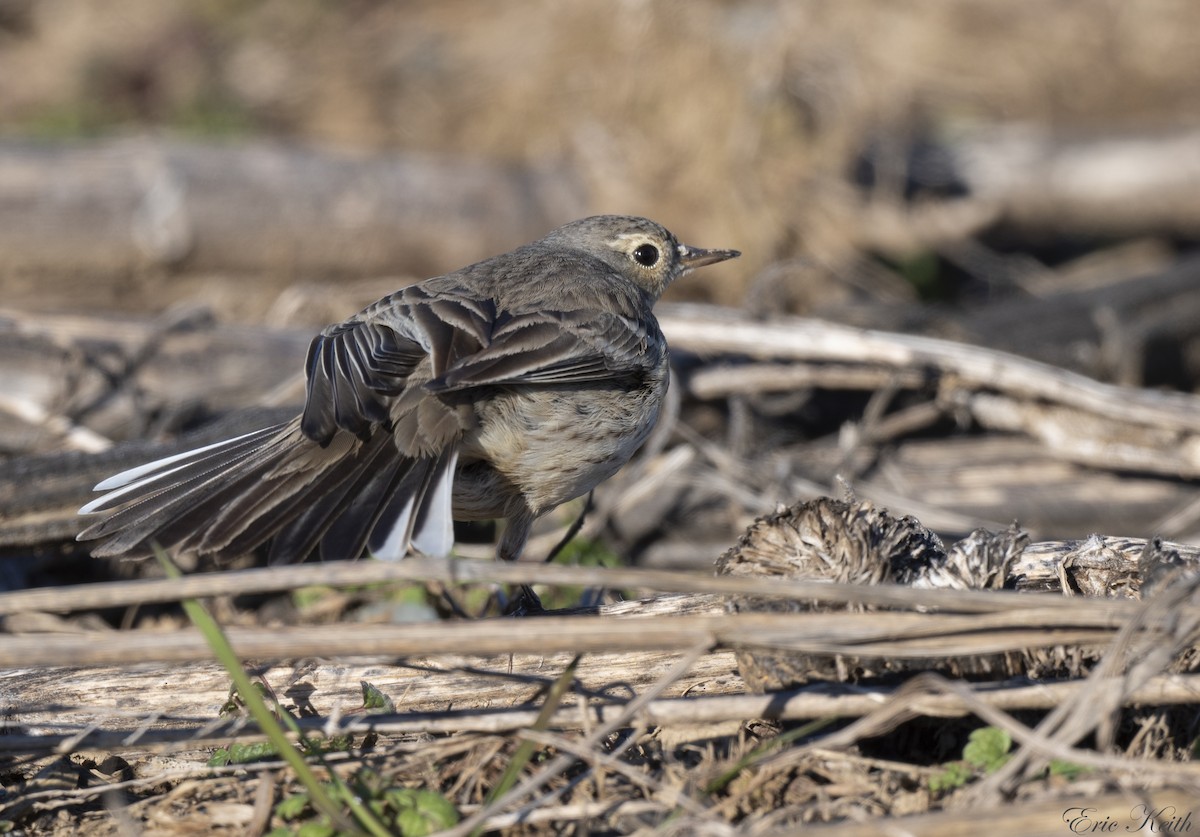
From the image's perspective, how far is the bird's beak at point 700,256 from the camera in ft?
19.0

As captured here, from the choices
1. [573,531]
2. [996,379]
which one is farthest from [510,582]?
[996,379]

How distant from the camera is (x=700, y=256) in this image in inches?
229

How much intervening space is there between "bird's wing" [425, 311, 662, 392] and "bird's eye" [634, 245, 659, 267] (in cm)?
93

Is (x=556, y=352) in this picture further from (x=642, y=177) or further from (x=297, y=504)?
(x=642, y=177)

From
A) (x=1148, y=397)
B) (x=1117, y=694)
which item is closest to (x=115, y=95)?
(x=1148, y=397)

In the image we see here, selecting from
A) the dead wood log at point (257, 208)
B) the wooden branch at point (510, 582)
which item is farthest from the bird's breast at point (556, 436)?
the dead wood log at point (257, 208)

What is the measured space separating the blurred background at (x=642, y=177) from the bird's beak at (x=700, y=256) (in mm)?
873

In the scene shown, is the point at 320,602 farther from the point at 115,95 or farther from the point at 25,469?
the point at 115,95

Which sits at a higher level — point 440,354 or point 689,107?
point 689,107

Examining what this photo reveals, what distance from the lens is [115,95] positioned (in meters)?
12.0

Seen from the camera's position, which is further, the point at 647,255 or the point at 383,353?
the point at 647,255

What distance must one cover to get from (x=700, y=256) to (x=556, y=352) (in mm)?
1846

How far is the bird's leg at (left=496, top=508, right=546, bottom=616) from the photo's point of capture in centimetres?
450

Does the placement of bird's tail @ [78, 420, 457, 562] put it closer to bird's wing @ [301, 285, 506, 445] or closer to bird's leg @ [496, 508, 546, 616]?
bird's wing @ [301, 285, 506, 445]
